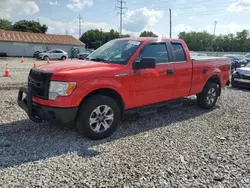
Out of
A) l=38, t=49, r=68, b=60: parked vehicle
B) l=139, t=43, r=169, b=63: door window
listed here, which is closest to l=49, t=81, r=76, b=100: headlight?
l=139, t=43, r=169, b=63: door window

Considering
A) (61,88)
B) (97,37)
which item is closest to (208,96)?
(61,88)

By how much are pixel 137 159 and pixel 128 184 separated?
68 centimetres

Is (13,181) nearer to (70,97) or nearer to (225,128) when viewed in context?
(70,97)

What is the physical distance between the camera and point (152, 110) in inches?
195

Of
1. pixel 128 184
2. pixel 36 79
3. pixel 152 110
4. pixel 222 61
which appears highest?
pixel 222 61

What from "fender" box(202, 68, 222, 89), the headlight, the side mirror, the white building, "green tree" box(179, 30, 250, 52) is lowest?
the headlight

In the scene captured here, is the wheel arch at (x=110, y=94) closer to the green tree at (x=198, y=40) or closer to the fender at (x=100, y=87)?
the fender at (x=100, y=87)

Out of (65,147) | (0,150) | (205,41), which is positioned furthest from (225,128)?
(205,41)

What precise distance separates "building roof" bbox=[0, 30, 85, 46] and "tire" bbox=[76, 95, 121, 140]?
4125cm

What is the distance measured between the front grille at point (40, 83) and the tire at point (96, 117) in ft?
2.24

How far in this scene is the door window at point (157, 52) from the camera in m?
4.80

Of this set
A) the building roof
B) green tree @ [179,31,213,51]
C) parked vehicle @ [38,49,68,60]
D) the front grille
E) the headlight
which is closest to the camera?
the headlight

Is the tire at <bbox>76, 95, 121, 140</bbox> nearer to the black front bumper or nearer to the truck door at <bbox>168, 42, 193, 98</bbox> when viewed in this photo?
the black front bumper

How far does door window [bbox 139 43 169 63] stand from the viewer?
4.80 meters
